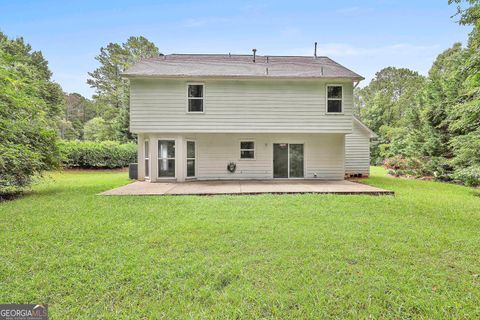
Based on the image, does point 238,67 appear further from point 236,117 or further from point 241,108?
point 236,117

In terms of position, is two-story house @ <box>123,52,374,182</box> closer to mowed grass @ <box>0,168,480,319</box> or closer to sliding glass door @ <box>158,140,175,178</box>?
sliding glass door @ <box>158,140,175,178</box>

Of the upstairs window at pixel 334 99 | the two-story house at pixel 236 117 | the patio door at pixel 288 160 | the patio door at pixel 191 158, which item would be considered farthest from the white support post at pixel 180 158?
the upstairs window at pixel 334 99

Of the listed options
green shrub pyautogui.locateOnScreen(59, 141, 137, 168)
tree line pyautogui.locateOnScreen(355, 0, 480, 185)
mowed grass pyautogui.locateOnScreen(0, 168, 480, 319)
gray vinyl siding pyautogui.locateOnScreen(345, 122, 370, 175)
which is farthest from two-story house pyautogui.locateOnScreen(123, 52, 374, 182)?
green shrub pyautogui.locateOnScreen(59, 141, 137, 168)

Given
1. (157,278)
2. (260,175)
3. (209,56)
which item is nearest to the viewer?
(157,278)

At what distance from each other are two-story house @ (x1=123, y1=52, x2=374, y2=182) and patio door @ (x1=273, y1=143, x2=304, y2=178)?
0.05 meters

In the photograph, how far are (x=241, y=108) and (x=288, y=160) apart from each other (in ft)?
11.4

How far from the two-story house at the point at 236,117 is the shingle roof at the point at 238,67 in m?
0.05

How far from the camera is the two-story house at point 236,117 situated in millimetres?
10414

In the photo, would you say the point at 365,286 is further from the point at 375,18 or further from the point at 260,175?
the point at 375,18

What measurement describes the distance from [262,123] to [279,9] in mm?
7386

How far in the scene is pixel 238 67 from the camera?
446 inches

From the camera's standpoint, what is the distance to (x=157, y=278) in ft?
9.36

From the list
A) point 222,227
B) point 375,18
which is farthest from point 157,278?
point 375,18

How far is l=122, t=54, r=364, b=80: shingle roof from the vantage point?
34.1 feet
